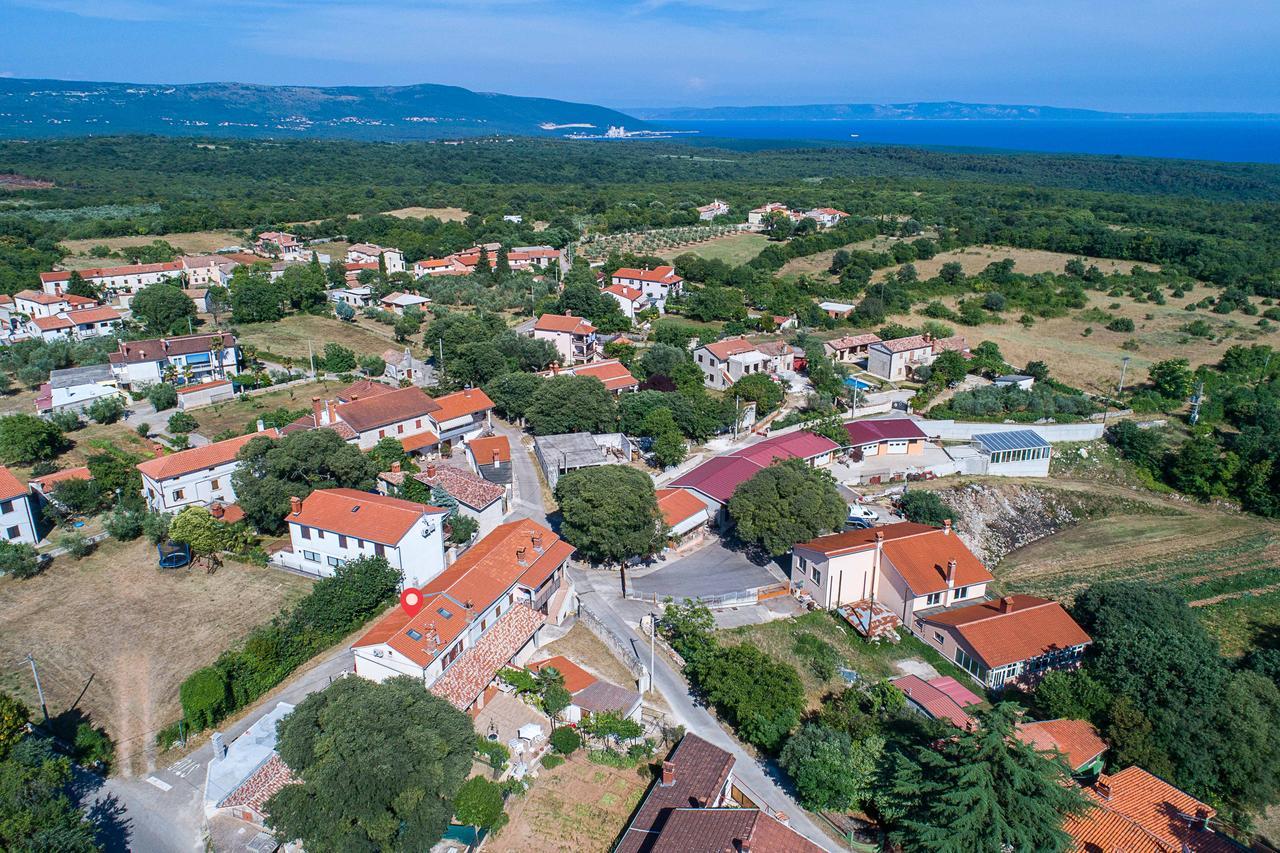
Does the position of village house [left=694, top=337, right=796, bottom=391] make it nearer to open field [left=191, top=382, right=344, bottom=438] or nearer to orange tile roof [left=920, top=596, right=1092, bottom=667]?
open field [left=191, top=382, right=344, bottom=438]

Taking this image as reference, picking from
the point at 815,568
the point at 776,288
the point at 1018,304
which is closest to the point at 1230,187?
the point at 1018,304

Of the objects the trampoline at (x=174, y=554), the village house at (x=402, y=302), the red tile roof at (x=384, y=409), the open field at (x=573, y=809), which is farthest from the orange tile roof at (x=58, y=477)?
the village house at (x=402, y=302)

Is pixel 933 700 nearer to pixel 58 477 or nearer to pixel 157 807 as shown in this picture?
pixel 157 807

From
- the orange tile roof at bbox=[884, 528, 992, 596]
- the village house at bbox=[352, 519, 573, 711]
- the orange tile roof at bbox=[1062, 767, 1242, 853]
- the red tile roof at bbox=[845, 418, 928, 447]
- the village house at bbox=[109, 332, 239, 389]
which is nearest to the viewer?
the orange tile roof at bbox=[1062, 767, 1242, 853]

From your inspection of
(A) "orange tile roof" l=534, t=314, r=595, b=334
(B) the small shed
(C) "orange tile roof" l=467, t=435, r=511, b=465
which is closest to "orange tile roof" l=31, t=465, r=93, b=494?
(C) "orange tile roof" l=467, t=435, r=511, b=465

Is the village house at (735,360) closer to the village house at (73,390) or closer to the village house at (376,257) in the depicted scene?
the village house at (73,390)

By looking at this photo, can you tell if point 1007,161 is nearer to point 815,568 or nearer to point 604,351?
point 604,351
